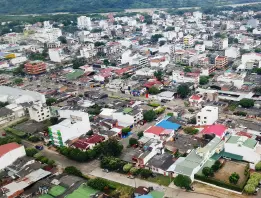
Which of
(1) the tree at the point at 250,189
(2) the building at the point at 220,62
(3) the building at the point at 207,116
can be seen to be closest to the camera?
(1) the tree at the point at 250,189

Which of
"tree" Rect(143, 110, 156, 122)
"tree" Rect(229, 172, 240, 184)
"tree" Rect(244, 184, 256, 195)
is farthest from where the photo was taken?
"tree" Rect(143, 110, 156, 122)

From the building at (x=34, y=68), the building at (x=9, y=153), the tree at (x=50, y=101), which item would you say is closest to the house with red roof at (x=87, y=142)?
the building at (x=9, y=153)

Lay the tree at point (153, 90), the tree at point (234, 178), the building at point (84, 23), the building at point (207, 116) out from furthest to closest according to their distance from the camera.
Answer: the building at point (84, 23)
the tree at point (153, 90)
the building at point (207, 116)
the tree at point (234, 178)

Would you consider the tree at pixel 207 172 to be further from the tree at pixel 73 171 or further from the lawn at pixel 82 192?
the tree at pixel 73 171

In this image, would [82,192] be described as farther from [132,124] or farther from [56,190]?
[132,124]

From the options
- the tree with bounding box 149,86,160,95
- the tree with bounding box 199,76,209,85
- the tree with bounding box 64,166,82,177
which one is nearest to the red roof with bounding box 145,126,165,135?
the tree with bounding box 64,166,82,177

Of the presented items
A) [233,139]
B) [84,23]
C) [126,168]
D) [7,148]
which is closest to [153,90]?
[233,139]

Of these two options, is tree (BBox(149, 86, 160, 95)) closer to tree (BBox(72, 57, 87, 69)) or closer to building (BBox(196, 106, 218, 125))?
building (BBox(196, 106, 218, 125))

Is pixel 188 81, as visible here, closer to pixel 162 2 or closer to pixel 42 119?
pixel 42 119
